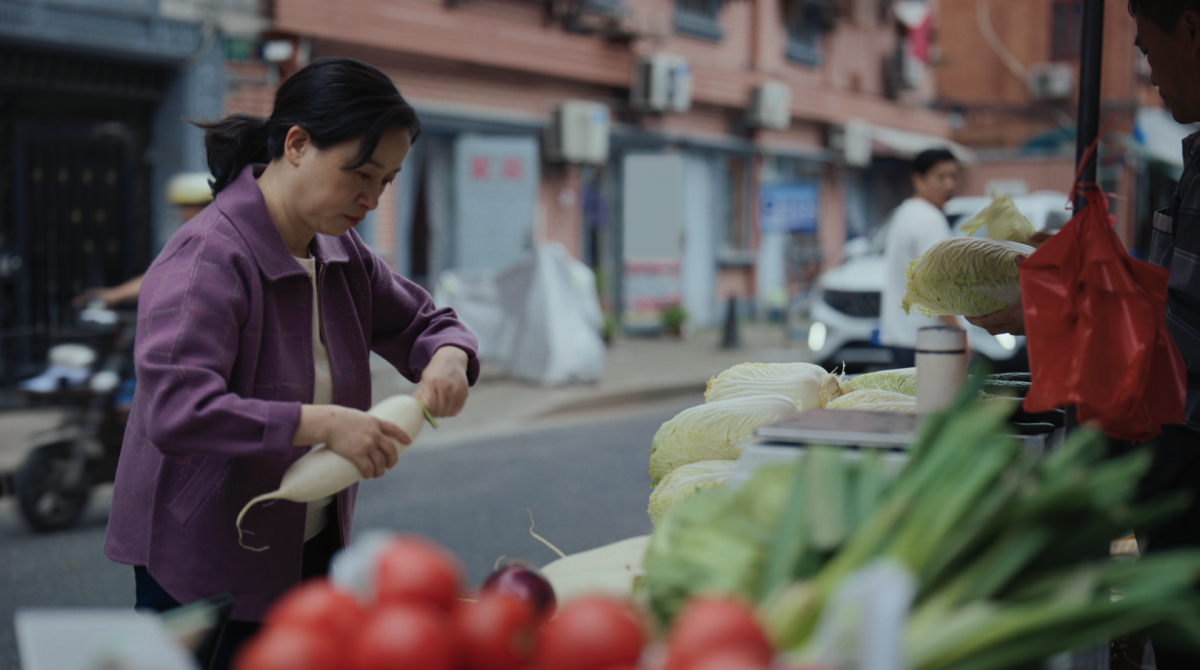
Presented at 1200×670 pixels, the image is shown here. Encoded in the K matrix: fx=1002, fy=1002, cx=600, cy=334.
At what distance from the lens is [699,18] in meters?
16.2

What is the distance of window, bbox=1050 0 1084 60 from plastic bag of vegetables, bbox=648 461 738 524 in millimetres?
27290

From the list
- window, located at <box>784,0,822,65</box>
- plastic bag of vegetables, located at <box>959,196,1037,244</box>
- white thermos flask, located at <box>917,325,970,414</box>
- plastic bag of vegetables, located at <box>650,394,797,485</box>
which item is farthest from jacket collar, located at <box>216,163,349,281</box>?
window, located at <box>784,0,822,65</box>

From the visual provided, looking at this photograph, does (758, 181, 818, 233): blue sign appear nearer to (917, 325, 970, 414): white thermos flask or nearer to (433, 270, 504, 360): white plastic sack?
(433, 270, 504, 360): white plastic sack

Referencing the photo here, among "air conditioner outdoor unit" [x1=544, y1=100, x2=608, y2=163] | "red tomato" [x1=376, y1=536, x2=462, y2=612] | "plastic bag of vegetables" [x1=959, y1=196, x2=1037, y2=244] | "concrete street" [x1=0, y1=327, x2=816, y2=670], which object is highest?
"air conditioner outdoor unit" [x1=544, y1=100, x2=608, y2=163]

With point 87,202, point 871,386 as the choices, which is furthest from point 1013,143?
point 871,386

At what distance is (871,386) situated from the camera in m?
2.71

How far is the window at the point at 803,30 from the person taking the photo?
18.4 meters

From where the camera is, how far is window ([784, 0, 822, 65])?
1838 cm

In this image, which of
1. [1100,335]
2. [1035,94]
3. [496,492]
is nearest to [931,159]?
[496,492]

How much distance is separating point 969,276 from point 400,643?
73.7 inches

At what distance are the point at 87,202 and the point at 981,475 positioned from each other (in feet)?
32.4

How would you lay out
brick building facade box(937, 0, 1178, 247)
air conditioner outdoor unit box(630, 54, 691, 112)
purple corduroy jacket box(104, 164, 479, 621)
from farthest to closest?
brick building facade box(937, 0, 1178, 247)
air conditioner outdoor unit box(630, 54, 691, 112)
purple corduroy jacket box(104, 164, 479, 621)

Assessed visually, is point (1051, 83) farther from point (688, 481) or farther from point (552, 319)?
point (688, 481)

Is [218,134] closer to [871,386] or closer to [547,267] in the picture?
[871,386]
